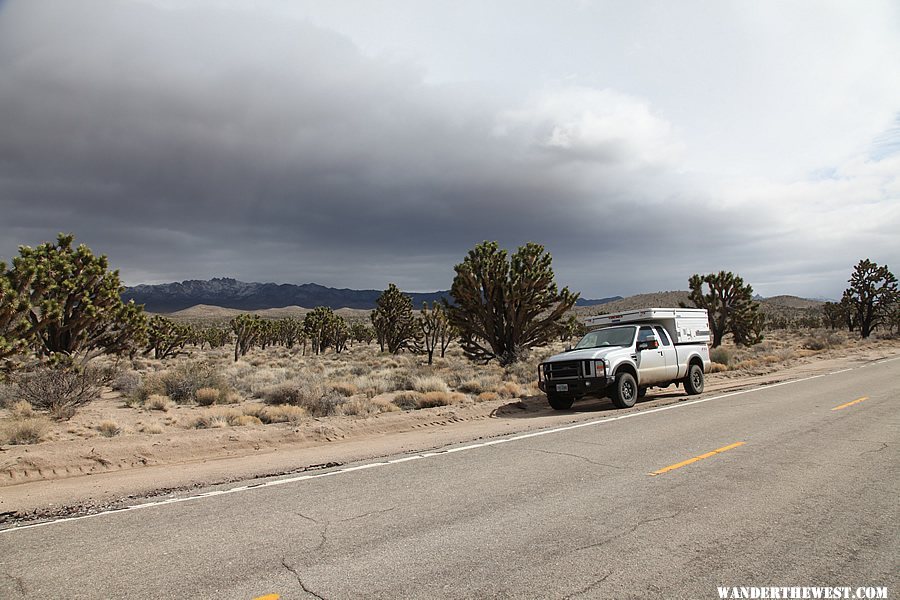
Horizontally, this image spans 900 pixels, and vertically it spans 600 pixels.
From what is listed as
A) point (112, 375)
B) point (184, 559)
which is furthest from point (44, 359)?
point (184, 559)

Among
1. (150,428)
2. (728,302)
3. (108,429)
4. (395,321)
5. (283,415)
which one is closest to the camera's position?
(108,429)

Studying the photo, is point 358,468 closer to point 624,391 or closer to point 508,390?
point 624,391

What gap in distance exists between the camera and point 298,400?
16531mm

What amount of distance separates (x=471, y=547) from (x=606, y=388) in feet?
33.1

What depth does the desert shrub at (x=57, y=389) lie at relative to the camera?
15.1m

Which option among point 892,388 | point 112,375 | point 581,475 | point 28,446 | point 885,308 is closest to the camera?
point 581,475

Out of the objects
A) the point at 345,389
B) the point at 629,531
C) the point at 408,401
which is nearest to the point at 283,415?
the point at 408,401

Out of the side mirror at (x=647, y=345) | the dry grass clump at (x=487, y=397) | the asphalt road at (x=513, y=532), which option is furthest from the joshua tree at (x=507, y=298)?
the asphalt road at (x=513, y=532)

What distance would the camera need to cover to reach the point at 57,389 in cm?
1520

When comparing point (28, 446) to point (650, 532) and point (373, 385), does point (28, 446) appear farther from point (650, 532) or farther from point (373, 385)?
point (373, 385)

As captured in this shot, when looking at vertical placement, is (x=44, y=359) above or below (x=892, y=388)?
above

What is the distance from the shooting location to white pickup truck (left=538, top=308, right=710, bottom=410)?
45.9 ft

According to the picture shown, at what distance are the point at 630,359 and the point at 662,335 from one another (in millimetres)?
2323

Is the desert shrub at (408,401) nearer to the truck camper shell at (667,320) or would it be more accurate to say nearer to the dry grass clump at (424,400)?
the dry grass clump at (424,400)
